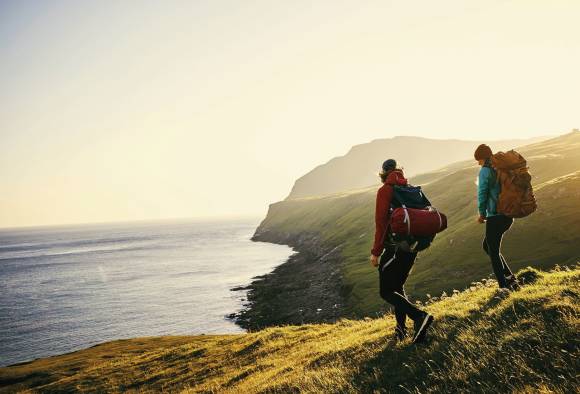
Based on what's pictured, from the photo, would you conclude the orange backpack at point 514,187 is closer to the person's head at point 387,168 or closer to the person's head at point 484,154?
the person's head at point 484,154

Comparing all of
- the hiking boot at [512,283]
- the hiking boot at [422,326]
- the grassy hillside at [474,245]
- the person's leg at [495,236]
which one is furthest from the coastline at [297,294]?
the hiking boot at [422,326]

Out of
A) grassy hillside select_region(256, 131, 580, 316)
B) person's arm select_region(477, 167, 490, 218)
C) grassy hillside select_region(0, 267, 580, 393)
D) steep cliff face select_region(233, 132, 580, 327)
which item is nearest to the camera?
grassy hillside select_region(0, 267, 580, 393)

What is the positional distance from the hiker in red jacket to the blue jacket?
2891mm

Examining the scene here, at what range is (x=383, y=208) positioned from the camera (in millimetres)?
8852

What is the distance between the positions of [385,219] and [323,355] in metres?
6.30

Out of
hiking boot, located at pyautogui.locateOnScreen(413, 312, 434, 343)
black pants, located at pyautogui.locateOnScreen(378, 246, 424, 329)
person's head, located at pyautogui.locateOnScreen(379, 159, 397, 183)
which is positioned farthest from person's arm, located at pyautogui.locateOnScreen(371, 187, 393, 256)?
hiking boot, located at pyautogui.locateOnScreen(413, 312, 434, 343)

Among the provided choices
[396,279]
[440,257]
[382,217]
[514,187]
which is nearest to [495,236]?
[514,187]

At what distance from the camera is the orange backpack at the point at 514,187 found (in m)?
10.0

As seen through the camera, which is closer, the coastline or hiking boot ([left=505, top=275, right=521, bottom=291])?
hiking boot ([left=505, top=275, right=521, bottom=291])

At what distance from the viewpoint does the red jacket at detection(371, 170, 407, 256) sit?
876 cm

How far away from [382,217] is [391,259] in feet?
3.16

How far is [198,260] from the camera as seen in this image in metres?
129

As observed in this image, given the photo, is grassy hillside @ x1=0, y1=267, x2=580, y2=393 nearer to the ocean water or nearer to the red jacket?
the red jacket

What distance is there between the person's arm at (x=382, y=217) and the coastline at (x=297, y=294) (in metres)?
39.4
